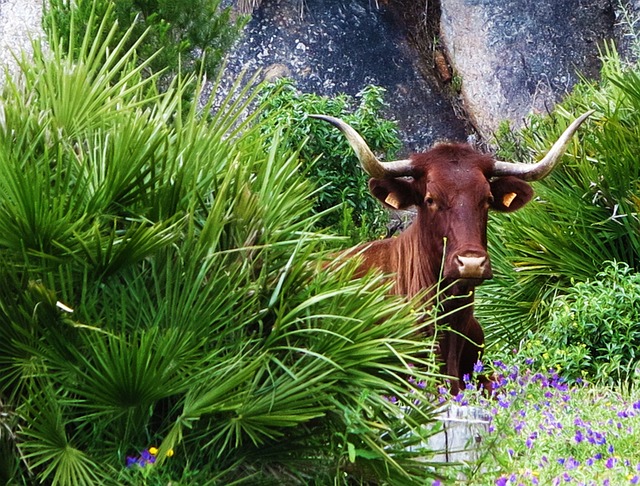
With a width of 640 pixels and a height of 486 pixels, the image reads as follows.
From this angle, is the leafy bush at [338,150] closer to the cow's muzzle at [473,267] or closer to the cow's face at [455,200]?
the cow's face at [455,200]

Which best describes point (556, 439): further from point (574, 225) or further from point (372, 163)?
point (574, 225)

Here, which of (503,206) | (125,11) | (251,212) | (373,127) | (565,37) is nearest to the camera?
(251,212)

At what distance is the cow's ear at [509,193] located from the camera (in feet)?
30.0

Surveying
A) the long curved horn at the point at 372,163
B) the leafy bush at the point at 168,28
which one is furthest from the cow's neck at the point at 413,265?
the leafy bush at the point at 168,28

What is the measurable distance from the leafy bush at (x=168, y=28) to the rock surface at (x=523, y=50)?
19.0 ft

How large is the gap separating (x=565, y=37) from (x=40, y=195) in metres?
13.5

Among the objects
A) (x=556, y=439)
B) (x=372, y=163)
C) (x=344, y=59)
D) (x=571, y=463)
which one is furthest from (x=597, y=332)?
(x=344, y=59)

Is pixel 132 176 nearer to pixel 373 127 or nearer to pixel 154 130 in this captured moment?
pixel 154 130

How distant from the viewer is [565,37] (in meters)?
17.0

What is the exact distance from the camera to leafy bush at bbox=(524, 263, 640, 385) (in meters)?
9.62

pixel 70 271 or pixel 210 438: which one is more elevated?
pixel 70 271

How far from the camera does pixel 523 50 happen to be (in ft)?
55.4

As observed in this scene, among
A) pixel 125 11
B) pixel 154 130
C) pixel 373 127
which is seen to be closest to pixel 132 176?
pixel 154 130

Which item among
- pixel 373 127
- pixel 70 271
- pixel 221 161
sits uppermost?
pixel 221 161
